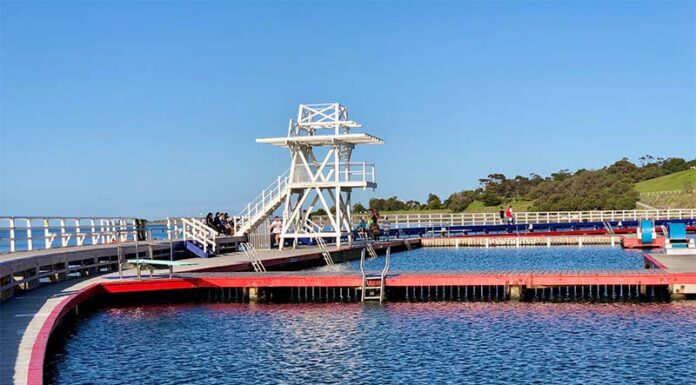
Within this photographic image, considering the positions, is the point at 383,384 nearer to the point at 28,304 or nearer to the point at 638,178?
the point at 28,304

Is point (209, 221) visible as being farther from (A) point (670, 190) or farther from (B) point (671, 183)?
(B) point (671, 183)

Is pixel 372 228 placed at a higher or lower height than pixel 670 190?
lower

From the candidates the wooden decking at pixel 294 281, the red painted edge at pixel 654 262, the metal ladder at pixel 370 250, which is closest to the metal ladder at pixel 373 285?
the wooden decking at pixel 294 281

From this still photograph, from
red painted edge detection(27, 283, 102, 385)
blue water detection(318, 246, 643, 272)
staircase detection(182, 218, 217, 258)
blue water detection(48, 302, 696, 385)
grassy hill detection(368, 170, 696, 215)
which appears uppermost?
grassy hill detection(368, 170, 696, 215)

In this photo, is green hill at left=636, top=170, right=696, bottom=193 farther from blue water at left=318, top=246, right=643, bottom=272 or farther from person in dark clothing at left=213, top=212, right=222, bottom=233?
person in dark clothing at left=213, top=212, right=222, bottom=233

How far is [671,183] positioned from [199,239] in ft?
383

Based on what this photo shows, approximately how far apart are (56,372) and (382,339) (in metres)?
7.15

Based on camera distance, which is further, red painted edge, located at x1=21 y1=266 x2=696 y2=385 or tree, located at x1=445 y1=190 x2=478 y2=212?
tree, located at x1=445 y1=190 x2=478 y2=212

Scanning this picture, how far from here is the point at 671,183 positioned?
466 ft

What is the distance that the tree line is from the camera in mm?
118000

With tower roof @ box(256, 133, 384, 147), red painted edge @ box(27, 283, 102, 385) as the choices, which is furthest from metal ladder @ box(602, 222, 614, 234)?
red painted edge @ box(27, 283, 102, 385)

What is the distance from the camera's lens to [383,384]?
1631 centimetres

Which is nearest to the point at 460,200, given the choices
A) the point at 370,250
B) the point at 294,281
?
the point at 370,250

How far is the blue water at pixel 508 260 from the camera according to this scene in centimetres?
4000
